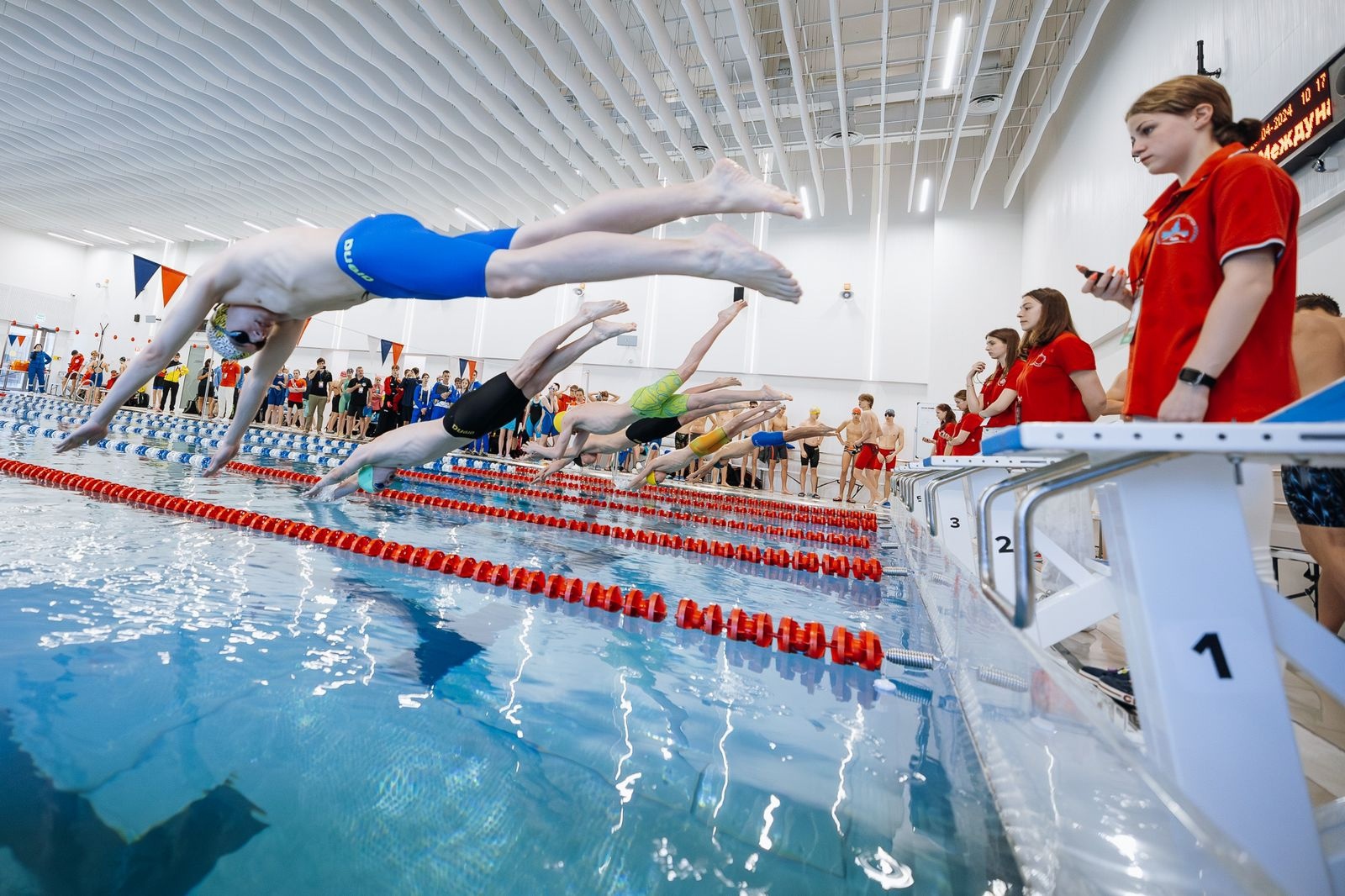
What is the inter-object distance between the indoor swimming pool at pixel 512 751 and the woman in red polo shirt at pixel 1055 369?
922 millimetres

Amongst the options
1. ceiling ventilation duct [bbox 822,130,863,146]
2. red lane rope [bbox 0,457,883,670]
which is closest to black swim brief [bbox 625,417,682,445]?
red lane rope [bbox 0,457,883,670]

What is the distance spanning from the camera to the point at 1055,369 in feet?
9.83

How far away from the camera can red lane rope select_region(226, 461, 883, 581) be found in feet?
15.3

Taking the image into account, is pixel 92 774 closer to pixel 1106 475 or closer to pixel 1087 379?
pixel 1106 475

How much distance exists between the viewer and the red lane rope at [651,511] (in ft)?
20.7

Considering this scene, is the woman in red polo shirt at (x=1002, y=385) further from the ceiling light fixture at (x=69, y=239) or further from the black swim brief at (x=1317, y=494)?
the ceiling light fixture at (x=69, y=239)

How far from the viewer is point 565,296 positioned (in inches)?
707

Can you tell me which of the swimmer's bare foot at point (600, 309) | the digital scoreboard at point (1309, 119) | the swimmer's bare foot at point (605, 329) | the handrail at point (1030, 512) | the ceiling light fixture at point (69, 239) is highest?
the ceiling light fixture at point (69, 239)

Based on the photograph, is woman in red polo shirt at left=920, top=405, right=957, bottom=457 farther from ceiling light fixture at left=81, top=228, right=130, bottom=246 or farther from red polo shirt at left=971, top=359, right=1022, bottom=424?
ceiling light fixture at left=81, top=228, right=130, bottom=246

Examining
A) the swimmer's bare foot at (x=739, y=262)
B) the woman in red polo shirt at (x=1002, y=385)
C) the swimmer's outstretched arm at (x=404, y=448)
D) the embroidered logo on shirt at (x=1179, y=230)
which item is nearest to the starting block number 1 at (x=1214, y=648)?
the embroidered logo on shirt at (x=1179, y=230)

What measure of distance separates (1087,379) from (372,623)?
311 cm

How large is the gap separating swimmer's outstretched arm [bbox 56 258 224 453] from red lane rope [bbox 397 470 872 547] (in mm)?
3513

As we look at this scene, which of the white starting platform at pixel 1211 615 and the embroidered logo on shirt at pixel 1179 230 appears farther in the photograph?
the embroidered logo on shirt at pixel 1179 230

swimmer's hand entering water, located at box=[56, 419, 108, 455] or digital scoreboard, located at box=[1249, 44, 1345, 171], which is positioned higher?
digital scoreboard, located at box=[1249, 44, 1345, 171]
